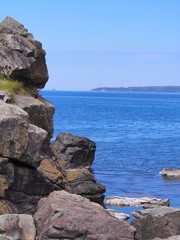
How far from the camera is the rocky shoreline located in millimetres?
15891

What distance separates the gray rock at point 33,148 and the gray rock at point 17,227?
9.93 ft

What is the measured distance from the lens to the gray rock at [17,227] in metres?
15.3

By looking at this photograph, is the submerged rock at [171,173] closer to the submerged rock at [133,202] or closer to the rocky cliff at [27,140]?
the submerged rock at [133,202]

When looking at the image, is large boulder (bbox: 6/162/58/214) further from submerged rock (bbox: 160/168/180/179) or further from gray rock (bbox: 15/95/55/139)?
submerged rock (bbox: 160/168/180/179)

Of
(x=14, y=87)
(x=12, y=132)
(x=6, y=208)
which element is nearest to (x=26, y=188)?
(x=6, y=208)

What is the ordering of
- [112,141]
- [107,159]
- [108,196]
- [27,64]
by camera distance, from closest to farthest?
1. [27,64]
2. [108,196]
3. [107,159]
4. [112,141]

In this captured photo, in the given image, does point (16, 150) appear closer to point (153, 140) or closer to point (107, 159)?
point (107, 159)

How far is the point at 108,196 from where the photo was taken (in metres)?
39.8

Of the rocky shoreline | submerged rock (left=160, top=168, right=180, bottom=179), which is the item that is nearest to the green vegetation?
the rocky shoreline

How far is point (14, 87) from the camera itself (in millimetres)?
23734

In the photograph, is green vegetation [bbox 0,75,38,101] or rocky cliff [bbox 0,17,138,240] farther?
green vegetation [bbox 0,75,38,101]

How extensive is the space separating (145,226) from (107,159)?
146ft

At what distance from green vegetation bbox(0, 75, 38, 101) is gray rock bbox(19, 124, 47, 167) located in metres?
3.44

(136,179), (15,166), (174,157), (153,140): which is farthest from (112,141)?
(15,166)
